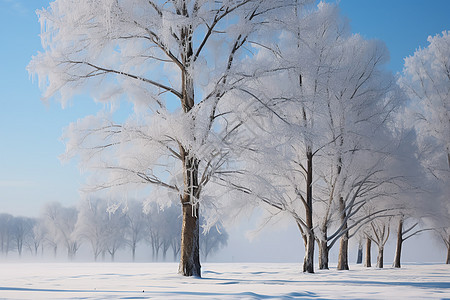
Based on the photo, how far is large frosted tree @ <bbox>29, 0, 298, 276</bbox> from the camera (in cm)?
1177

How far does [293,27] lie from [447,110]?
14767mm

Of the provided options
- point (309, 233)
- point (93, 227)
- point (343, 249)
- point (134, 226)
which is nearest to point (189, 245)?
point (309, 233)

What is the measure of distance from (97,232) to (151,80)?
132ft

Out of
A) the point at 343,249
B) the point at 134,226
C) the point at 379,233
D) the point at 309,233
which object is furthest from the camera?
the point at 134,226

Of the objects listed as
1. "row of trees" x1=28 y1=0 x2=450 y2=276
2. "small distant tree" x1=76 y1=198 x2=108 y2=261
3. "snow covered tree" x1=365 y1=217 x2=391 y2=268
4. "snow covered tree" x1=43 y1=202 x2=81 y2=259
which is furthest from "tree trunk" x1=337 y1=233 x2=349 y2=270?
"snow covered tree" x1=43 y1=202 x2=81 y2=259

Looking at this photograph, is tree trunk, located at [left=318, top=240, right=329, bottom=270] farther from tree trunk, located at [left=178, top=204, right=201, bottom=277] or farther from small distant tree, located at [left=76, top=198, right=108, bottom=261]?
small distant tree, located at [left=76, top=198, right=108, bottom=261]

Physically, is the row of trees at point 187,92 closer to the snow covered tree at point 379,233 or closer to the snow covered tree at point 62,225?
the snow covered tree at point 379,233

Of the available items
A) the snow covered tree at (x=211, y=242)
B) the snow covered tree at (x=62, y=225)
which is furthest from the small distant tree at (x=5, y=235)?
the snow covered tree at (x=211, y=242)

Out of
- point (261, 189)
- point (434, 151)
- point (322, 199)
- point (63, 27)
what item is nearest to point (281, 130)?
point (261, 189)

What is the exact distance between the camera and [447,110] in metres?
23.8

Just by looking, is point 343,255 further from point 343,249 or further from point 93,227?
point 93,227

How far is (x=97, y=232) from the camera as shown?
50.0 meters

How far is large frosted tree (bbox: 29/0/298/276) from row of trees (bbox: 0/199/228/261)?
120 feet

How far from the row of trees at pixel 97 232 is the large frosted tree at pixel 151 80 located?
36.5 m
